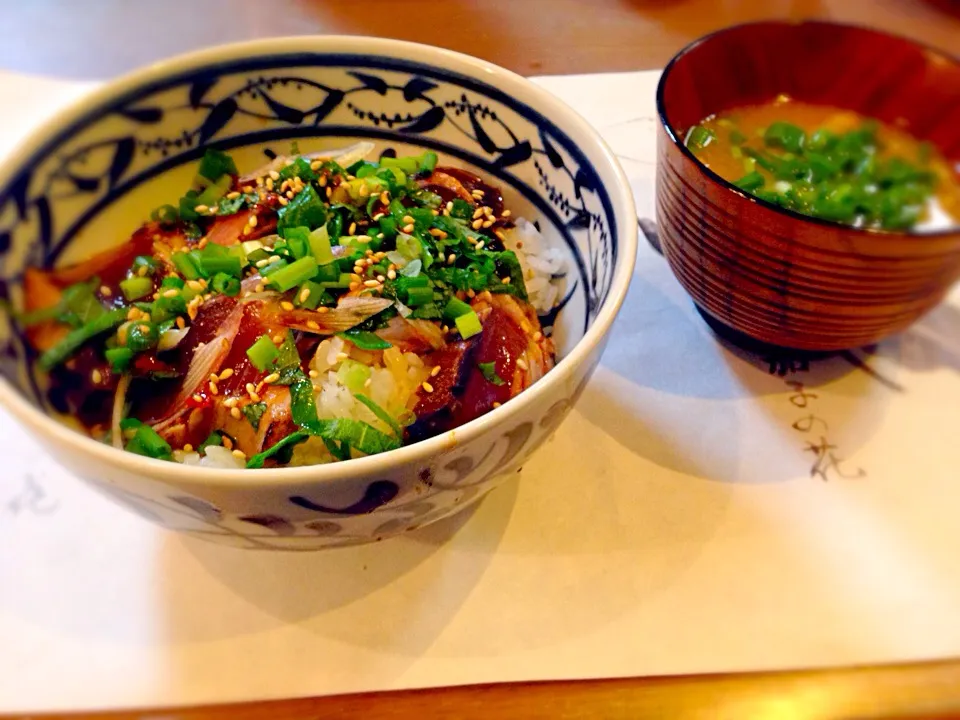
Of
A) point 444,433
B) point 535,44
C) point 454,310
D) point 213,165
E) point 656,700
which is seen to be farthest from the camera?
point 535,44

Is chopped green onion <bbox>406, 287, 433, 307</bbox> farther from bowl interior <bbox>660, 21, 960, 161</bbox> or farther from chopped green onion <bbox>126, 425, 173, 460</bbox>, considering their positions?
bowl interior <bbox>660, 21, 960, 161</bbox>

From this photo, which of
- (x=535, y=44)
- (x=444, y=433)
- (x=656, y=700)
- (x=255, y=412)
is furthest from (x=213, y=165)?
(x=656, y=700)

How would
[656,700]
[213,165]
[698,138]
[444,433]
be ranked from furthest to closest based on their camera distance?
[698,138] < [213,165] < [656,700] < [444,433]

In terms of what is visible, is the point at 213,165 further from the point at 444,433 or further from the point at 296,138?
the point at 444,433

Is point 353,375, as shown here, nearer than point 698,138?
Yes

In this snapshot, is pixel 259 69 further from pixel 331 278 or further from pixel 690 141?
pixel 690 141

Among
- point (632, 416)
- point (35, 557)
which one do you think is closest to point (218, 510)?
point (35, 557)
